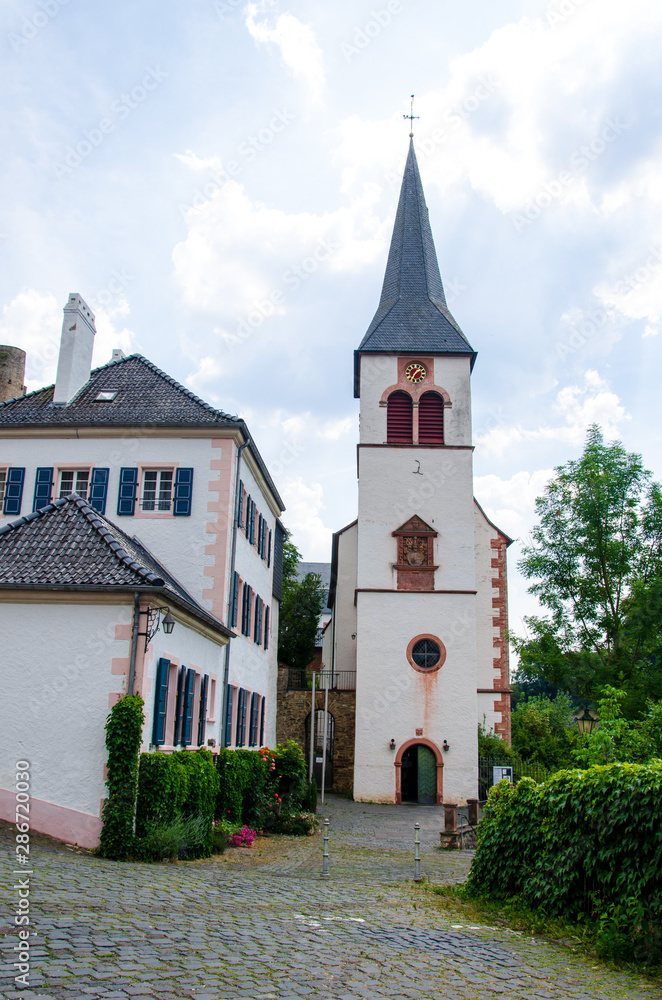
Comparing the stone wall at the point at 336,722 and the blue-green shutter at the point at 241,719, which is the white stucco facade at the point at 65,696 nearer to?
the blue-green shutter at the point at 241,719

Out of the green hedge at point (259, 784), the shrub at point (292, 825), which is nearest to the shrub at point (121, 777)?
the green hedge at point (259, 784)

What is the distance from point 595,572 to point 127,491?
65.0 ft

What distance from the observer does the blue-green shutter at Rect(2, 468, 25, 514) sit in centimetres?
1870

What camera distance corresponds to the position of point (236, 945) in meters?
6.90

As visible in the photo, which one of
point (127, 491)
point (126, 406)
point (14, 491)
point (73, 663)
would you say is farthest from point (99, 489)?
point (73, 663)

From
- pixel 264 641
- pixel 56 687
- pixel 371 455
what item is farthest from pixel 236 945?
pixel 371 455

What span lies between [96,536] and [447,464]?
1911 cm

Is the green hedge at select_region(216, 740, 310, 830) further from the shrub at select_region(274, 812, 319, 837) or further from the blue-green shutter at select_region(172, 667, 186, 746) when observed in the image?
the blue-green shutter at select_region(172, 667, 186, 746)

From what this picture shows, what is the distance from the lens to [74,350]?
66.4 feet

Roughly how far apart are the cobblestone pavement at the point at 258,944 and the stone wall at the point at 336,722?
19.7 m

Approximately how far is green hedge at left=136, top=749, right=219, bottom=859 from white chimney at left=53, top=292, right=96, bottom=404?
981cm

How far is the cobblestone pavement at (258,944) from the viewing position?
5762 mm

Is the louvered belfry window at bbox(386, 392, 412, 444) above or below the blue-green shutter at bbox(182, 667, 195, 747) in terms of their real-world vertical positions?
above

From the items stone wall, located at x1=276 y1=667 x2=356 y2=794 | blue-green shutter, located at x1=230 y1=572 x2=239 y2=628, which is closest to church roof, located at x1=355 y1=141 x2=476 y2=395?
stone wall, located at x1=276 y1=667 x2=356 y2=794
